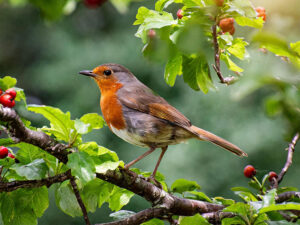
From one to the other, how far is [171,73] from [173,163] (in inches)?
170

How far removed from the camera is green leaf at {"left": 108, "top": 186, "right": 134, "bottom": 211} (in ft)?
6.21

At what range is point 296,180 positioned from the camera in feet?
22.3

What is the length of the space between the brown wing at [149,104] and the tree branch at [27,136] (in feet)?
3.82

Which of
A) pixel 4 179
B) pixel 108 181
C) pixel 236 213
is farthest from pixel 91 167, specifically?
pixel 236 213

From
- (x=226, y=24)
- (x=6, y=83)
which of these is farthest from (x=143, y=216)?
(x=226, y=24)

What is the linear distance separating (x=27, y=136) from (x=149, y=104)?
1.44m

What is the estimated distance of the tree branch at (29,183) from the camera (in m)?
1.65

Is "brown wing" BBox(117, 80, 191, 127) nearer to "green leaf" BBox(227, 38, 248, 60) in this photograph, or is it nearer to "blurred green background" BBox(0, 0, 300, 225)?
"green leaf" BBox(227, 38, 248, 60)

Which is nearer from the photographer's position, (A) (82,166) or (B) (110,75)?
(A) (82,166)

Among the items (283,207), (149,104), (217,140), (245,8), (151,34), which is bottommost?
(217,140)

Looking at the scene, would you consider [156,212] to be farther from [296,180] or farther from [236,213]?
[296,180]

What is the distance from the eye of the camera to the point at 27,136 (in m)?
1.44

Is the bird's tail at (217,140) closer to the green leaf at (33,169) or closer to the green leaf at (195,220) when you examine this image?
the green leaf at (195,220)

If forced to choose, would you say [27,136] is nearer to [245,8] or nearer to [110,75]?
[245,8]
